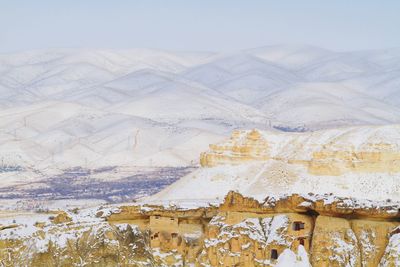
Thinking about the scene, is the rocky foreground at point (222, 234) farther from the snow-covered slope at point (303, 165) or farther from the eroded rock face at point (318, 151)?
the eroded rock face at point (318, 151)

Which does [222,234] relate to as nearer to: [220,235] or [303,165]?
[220,235]

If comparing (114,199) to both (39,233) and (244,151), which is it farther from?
(39,233)

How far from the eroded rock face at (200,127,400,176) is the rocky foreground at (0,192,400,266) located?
2988 cm

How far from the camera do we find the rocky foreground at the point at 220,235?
41.9m

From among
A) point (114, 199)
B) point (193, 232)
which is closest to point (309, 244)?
point (193, 232)

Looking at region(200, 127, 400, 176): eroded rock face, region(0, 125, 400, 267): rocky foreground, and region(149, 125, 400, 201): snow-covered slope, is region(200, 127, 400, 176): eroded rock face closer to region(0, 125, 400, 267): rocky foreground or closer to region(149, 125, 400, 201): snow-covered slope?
region(149, 125, 400, 201): snow-covered slope

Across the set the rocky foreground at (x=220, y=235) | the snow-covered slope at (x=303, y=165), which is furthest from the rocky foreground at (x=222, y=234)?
the snow-covered slope at (x=303, y=165)

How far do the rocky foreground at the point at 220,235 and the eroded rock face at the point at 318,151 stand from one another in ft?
98.0

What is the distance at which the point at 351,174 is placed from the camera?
7419cm

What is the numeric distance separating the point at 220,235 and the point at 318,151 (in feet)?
113

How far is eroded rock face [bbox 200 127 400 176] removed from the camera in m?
73.9

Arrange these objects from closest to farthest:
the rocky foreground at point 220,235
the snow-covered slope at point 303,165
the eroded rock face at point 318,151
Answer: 1. the rocky foreground at point 220,235
2. the snow-covered slope at point 303,165
3. the eroded rock face at point 318,151

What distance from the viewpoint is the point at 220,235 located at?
145 ft

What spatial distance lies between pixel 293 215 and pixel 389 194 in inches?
1104
